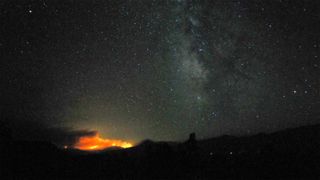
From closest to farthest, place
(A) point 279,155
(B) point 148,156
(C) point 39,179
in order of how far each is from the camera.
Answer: (C) point 39,179
(B) point 148,156
(A) point 279,155

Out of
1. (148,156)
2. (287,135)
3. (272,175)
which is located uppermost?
(287,135)

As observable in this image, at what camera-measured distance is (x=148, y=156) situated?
3647 cm

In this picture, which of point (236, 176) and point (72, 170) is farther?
point (72, 170)

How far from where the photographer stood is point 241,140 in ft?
616

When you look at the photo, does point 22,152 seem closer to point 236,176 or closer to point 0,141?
point 0,141

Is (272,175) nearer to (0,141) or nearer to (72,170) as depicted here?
(72,170)

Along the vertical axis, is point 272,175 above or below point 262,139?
below

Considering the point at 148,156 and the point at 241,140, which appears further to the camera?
the point at 241,140

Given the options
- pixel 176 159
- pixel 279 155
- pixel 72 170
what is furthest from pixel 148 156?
pixel 279 155

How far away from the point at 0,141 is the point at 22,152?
4064 millimetres

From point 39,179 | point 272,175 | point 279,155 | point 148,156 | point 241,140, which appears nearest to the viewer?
point 39,179

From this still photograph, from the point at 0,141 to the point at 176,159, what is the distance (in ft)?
54.2

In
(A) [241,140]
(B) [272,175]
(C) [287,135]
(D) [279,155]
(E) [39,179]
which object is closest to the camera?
(E) [39,179]

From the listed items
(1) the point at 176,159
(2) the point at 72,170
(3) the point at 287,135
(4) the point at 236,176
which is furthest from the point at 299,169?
(3) the point at 287,135
